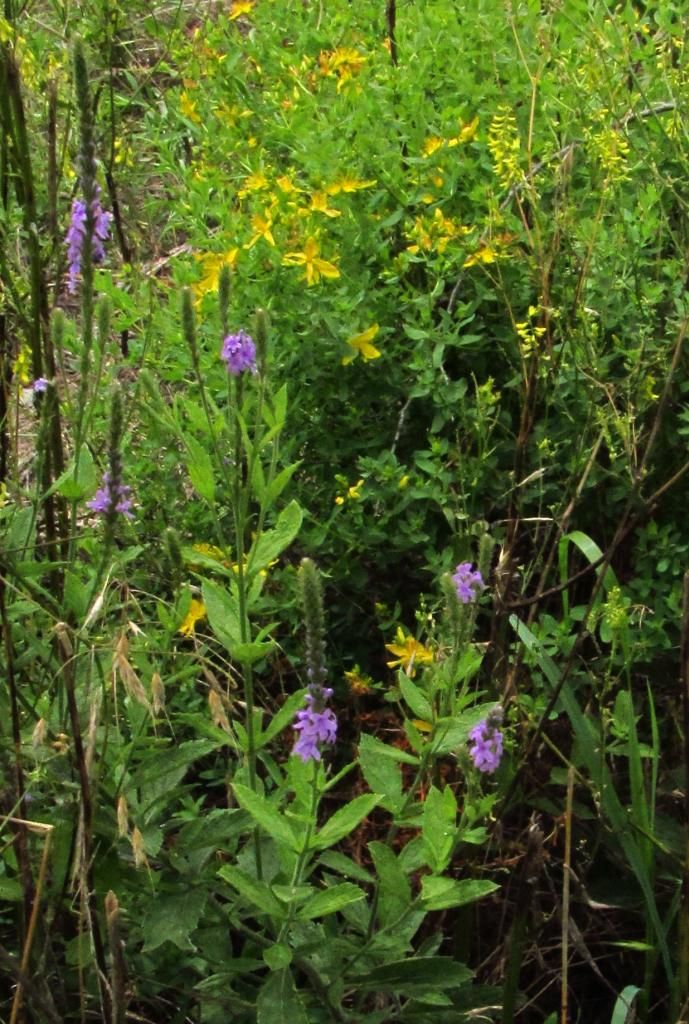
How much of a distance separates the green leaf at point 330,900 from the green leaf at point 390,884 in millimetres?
106

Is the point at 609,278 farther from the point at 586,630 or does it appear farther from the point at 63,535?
the point at 63,535

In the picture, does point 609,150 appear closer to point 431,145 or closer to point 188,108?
point 431,145

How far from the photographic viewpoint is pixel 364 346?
7.39ft

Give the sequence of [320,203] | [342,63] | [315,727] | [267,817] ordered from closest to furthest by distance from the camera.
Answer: [315,727]
[267,817]
[320,203]
[342,63]

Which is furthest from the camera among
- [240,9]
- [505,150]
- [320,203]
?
[240,9]

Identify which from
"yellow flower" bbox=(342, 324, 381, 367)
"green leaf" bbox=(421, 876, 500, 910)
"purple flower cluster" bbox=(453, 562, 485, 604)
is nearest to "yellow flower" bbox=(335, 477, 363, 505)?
"yellow flower" bbox=(342, 324, 381, 367)

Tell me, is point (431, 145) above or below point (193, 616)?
above

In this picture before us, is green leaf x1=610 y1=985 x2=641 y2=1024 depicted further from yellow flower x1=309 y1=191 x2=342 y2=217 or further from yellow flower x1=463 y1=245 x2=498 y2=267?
yellow flower x1=309 y1=191 x2=342 y2=217

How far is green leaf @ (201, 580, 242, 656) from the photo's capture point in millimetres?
1679

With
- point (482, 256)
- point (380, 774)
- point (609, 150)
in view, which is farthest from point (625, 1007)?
point (609, 150)

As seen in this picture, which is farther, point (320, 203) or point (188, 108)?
point (188, 108)

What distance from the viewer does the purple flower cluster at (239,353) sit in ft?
5.44

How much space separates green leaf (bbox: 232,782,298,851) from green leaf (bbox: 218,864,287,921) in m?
0.07

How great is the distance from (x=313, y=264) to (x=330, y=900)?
3.73ft
